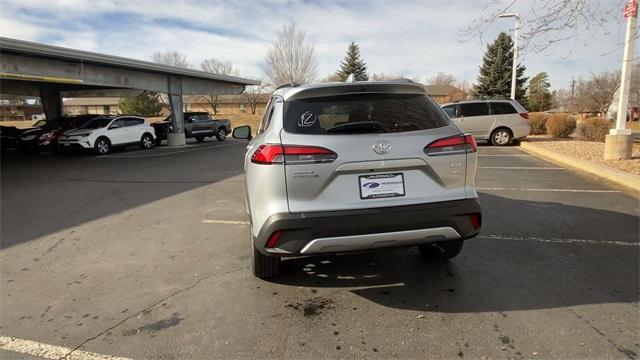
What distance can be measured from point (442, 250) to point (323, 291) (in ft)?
4.31

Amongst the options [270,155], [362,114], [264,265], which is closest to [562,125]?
[362,114]

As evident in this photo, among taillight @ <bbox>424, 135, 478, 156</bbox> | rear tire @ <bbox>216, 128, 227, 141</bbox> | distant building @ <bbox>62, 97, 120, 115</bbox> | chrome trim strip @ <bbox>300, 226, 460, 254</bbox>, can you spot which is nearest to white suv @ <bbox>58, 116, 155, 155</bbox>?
rear tire @ <bbox>216, 128, 227, 141</bbox>

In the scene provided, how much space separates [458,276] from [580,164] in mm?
8071

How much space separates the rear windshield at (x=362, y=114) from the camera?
3107 millimetres

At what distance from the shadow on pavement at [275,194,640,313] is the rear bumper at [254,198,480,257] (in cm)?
69

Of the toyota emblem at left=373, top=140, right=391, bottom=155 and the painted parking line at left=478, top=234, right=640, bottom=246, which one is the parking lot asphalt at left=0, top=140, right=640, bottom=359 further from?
the toyota emblem at left=373, top=140, right=391, bottom=155

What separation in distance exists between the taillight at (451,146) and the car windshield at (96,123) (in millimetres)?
18695

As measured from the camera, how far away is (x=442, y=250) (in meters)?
4.06

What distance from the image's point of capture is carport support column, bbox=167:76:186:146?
21945 mm

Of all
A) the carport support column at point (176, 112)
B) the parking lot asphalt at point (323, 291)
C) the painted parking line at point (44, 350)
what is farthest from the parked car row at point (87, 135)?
the painted parking line at point (44, 350)

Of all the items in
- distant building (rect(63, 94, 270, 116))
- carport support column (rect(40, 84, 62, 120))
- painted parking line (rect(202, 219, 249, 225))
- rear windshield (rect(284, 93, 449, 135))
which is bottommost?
painted parking line (rect(202, 219, 249, 225))

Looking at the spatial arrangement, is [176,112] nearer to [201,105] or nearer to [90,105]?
[201,105]

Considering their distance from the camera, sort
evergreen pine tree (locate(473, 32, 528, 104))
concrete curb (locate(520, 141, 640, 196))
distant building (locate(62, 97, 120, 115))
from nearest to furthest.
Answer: concrete curb (locate(520, 141, 640, 196)), evergreen pine tree (locate(473, 32, 528, 104)), distant building (locate(62, 97, 120, 115))

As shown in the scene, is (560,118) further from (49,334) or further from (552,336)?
(49,334)
